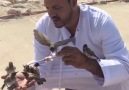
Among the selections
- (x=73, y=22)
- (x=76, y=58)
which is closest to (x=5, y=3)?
(x=73, y=22)

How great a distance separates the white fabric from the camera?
2439 mm

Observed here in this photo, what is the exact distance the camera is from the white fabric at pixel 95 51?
96.0 inches

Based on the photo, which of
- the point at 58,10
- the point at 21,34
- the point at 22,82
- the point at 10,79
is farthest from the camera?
the point at 21,34

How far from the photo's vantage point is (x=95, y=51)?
2.61 m

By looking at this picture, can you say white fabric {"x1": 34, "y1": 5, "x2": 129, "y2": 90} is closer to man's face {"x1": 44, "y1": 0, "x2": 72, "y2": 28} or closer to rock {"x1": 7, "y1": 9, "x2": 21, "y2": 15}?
man's face {"x1": 44, "y1": 0, "x2": 72, "y2": 28}

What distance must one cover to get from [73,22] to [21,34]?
8.45 ft

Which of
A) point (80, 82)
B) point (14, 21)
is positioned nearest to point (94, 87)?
point (80, 82)

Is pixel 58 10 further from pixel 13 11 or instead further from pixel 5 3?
pixel 5 3

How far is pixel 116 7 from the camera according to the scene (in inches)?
249

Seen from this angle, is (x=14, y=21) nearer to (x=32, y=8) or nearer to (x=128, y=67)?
(x=32, y=8)

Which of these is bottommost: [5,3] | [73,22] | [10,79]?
[5,3]

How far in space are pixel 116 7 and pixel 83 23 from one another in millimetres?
3846

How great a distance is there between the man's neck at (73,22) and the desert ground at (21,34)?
1339mm

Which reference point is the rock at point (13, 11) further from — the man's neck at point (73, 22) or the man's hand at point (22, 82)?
the man's hand at point (22, 82)
